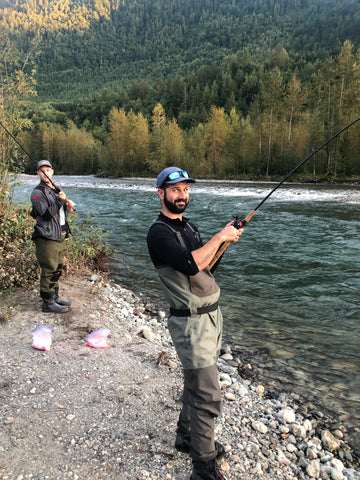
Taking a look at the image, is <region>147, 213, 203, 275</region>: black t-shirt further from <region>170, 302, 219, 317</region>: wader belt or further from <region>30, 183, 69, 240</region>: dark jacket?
<region>30, 183, 69, 240</region>: dark jacket

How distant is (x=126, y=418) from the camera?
10.7 feet

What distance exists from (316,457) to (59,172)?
291 feet

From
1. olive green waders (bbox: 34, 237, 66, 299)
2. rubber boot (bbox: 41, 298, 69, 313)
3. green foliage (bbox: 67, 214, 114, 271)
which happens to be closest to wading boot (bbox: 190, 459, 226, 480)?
rubber boot (bbox: 41, 298, 69, 313)

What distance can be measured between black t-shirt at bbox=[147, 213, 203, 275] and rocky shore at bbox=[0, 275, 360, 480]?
1.70 meters

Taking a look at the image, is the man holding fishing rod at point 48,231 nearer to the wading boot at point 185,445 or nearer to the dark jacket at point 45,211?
the dark jacket at point 45,211

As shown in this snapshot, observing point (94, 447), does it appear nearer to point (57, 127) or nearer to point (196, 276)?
point (196, 276)

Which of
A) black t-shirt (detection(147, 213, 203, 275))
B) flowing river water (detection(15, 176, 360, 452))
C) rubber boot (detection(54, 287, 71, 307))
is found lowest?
flowing river water (detection(15, 176, 360, 452))

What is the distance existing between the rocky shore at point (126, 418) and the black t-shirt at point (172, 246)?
5.57 feet

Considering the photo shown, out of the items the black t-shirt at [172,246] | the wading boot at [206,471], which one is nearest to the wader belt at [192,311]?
the black t-shirt at [172,246]

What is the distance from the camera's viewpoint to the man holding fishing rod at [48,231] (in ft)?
17.4

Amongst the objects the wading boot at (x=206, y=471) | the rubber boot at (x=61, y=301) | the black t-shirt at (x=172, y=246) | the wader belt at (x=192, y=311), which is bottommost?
the wading boot at (x=206, y=471)

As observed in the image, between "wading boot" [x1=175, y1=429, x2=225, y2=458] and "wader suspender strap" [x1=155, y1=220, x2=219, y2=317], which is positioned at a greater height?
"wader suspender strap" [x1=155, y1=220, x2=219, y2=317]

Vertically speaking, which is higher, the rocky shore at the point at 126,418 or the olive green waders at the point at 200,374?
the olive green waders at the point at 200,374

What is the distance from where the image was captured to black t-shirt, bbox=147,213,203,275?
7.86ft
